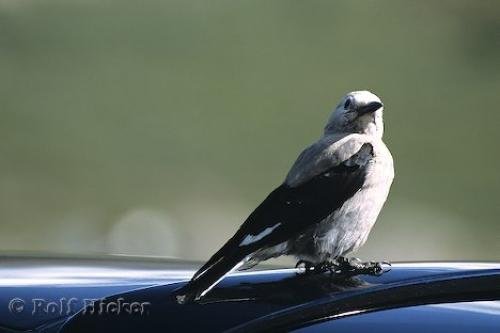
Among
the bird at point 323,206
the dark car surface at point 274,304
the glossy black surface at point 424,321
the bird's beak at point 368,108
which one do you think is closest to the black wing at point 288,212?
the bird at point 323,206

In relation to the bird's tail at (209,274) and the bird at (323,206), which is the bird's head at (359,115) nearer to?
the bird at (323,206)

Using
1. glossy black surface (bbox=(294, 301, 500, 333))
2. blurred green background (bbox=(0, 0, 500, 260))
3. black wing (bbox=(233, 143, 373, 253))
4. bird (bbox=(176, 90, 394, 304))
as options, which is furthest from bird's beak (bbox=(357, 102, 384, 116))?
blurred green background (bbox=(0, 0, 500, 260))

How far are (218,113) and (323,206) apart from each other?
9.70 meters

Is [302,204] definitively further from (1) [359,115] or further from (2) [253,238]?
(1) [359,115]

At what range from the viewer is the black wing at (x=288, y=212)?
2.66 metres

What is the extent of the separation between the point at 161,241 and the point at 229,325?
7845 millimetres

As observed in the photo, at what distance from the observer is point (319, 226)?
3326 millimetres

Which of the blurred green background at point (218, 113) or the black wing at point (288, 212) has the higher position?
the blurred green background at point (218, 113)

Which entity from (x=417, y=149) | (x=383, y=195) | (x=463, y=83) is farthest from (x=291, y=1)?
(x=383, y=195)

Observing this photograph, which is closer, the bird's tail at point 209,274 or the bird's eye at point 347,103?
the bird's tail at point 209,274

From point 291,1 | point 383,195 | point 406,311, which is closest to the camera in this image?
point 406,311

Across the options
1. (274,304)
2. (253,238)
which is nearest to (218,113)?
(253,238)

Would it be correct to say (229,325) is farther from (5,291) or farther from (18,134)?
(18,134)

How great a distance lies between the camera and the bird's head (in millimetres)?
3959
